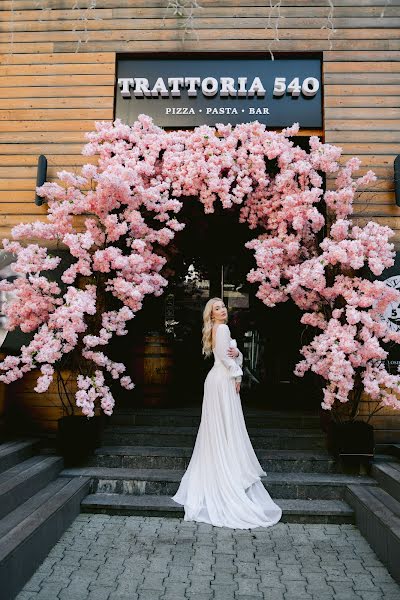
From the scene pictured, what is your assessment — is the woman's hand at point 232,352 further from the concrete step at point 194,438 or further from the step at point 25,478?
the step at point 25,478

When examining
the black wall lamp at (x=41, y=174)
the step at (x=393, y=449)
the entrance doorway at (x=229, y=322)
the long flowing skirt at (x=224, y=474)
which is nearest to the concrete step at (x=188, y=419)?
the entrance doorway at (x=229, y=322)

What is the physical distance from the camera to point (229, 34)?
6.38 metres

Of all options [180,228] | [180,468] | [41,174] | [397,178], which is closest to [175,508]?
[180,468]

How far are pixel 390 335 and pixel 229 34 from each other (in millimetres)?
4578

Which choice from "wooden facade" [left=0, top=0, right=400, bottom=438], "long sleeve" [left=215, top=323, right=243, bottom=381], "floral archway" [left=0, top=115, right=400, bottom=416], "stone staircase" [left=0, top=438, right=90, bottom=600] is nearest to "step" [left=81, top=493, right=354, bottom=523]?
"stone staircase" [left=0, top=438, right=90, bottom=600]

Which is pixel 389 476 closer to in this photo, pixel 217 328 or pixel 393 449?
pixel 393 449

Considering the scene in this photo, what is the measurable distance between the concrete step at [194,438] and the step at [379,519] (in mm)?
1058

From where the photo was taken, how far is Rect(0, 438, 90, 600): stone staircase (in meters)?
3.05

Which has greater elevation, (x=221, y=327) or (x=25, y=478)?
(x=221, y=327)

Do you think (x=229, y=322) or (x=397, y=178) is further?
(x=229, y=322)

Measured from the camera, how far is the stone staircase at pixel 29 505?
3045mm

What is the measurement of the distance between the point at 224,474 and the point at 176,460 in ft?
3.10

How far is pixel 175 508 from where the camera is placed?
441cm

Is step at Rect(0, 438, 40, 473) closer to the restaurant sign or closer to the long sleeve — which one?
the long sleeve
